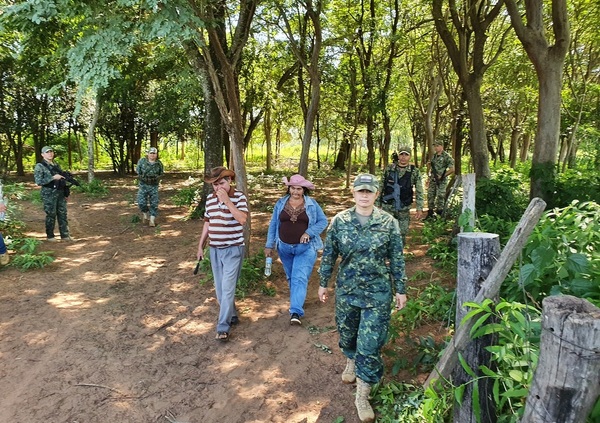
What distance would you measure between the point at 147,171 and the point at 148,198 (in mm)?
734

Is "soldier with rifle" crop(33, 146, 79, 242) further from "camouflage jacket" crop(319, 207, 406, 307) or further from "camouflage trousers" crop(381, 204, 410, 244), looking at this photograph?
"camouflage jacket" crop(319, 207, 406, 307)

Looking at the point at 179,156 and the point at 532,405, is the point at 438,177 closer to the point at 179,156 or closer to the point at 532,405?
the point at 532,405

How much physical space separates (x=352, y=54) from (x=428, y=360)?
35.6 ft

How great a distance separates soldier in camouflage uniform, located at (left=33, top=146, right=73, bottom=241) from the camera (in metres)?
7.27

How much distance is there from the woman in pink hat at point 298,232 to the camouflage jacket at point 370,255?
4.86 feet

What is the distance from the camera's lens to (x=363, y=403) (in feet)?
10.3

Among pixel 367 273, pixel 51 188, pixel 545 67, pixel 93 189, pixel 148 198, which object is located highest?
pixel 545 67

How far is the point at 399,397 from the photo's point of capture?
3.25 meters

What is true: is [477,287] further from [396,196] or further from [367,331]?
[396,196]

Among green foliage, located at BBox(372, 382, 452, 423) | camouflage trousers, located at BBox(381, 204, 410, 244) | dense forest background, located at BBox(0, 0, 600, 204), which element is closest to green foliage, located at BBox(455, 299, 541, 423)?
green foliage, located at BBox(372, 382, 452, 423)

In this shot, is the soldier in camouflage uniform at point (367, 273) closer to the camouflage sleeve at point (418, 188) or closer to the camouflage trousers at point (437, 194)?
the camouflage sleeve at point (418, 188)

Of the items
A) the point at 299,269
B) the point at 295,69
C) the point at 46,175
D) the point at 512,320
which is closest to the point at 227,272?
the point at 299,269

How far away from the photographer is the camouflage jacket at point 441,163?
9.31m

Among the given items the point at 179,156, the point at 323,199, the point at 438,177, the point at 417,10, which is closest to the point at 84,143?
the point at 179,156
